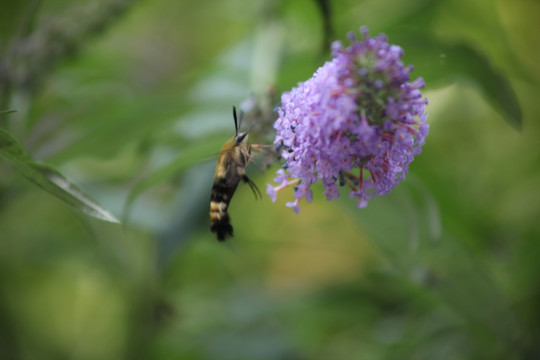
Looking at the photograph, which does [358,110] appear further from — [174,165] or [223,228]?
[174,165]

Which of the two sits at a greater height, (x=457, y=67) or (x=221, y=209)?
(x=457, y=67)

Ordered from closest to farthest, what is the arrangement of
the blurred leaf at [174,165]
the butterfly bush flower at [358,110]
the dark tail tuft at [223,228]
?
the butterfly bush flower at [358,110]
the dark tail tuft at [223,228]
the blurred leaf at [174,165]

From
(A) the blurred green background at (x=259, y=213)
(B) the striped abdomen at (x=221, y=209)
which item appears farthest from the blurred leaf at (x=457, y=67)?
(B) the striped abdomen at (x=221, y=209)

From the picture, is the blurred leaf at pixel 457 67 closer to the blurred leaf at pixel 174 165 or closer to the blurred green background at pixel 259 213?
the blurred green background at pixel 259 213

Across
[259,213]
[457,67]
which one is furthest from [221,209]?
[259,213]

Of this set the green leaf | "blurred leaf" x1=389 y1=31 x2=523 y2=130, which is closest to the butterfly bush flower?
the green leaf

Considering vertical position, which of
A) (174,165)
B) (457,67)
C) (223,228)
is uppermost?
(457,67)
